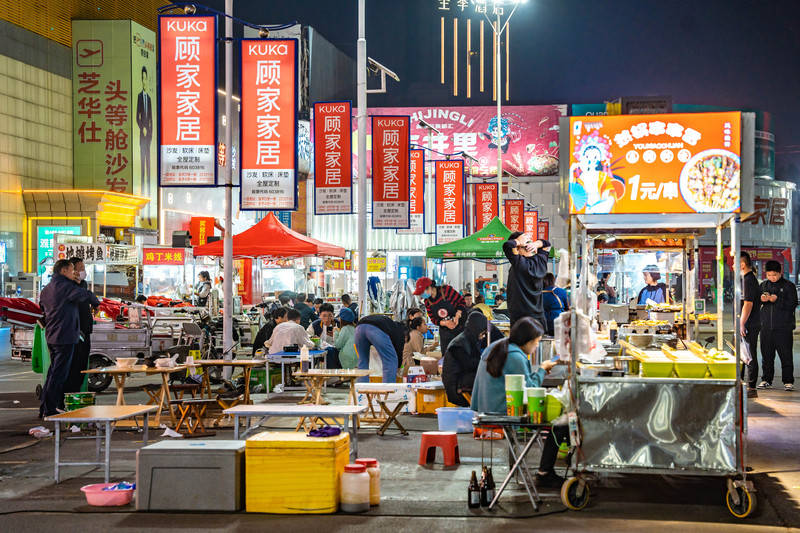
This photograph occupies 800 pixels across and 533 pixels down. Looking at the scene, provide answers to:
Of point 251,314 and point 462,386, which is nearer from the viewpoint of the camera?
point 462,386

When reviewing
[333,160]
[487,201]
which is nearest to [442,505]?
[333,160]

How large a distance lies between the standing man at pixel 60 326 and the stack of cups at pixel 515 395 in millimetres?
6771

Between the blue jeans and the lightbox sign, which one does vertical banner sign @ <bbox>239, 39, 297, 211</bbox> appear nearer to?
the blue jeans

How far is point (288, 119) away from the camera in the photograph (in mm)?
14539

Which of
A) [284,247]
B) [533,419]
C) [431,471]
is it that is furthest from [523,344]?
[284,247]

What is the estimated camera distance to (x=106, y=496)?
300 inches

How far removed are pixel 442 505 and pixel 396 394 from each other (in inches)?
192

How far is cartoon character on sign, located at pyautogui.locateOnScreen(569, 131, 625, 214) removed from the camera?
24.6 ft

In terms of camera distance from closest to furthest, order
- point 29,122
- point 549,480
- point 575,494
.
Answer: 1. point 575,494
2. point 549,480
3. point 29,122

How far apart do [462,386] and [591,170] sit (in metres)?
3.62

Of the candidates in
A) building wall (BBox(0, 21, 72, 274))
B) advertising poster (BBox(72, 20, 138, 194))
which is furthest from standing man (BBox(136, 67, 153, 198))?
building wall (BBox(0, 21, 72, 274))

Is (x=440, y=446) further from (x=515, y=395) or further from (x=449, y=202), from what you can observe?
(x=449, y=202)

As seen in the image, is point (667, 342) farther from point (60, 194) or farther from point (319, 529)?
point (60, 194)

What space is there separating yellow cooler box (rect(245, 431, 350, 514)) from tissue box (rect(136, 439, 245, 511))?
14 centimetres
